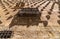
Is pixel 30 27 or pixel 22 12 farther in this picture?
pixel 22 12

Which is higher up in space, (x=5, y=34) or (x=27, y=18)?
(x=27, y=18)

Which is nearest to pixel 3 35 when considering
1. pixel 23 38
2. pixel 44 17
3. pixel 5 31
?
pixel 5 31

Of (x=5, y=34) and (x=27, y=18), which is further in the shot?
(x=27, y=18)

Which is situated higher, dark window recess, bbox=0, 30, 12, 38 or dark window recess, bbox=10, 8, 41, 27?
dark window recess, bbox=10, 8, 41, 27

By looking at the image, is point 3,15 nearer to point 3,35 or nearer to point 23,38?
point 3,35

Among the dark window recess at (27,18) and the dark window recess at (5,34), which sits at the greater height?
the dark window recess at (27,18)

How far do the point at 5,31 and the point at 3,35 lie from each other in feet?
0.39

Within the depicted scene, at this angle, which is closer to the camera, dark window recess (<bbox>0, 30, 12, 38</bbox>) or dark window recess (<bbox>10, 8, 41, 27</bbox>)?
dark window recess (<bbox>0, 30, 12, 38</bbox>)

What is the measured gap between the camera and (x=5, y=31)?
2301mm

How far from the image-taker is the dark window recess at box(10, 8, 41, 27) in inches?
99.4

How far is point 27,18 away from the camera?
271cm

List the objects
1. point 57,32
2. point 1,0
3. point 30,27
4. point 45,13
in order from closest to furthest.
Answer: point 57,32, point 30,27, point 45,13, point 1,0

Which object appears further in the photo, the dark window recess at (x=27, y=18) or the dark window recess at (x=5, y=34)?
the dark window recess at (x=27, y=18)

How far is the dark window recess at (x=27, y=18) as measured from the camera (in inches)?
99.4
